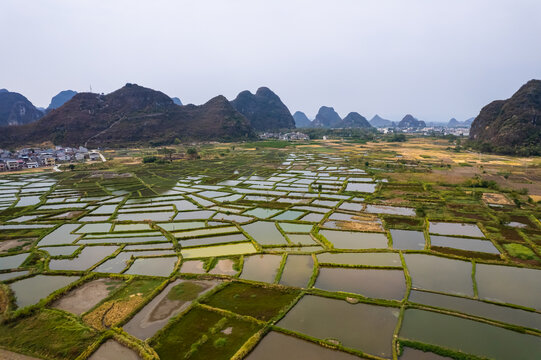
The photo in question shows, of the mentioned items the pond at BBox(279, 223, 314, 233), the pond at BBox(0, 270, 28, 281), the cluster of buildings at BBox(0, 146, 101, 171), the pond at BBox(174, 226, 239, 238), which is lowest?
the pond at BBox(0, 270, 28, 281)

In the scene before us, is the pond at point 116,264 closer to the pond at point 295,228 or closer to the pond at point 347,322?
the pond at point 347,322

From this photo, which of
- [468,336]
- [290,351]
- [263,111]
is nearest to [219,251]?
[290,351]

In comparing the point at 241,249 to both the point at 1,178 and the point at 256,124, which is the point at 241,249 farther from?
the point at 256,124

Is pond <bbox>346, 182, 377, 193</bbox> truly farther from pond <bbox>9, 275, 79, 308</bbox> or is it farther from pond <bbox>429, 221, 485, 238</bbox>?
pond <bbox>9, 275, 79, 308</bbox>

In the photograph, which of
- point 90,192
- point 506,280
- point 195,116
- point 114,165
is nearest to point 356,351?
point 506,280

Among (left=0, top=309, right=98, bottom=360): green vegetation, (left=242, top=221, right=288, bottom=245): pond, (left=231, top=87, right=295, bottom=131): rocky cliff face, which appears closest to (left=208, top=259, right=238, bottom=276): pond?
(left=242, top=221, right=288, bottom=245): pond

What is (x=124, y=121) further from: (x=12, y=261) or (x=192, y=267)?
(x=192, y=267)
